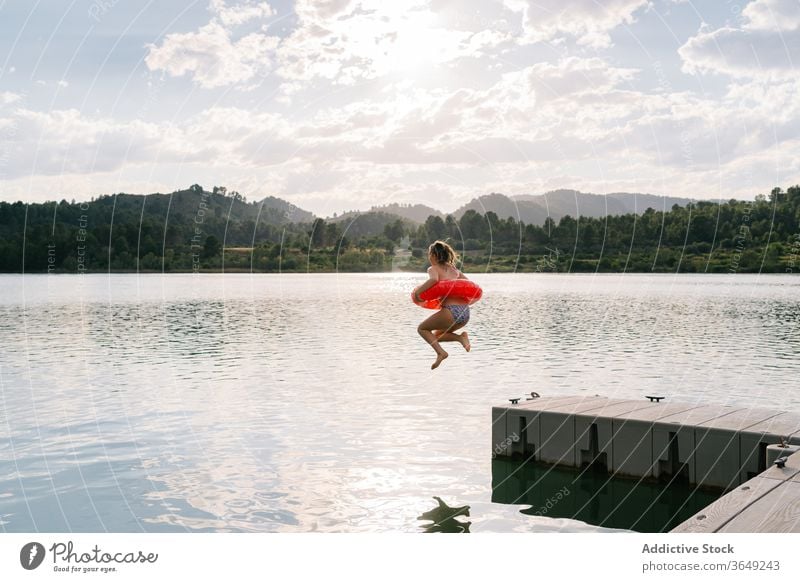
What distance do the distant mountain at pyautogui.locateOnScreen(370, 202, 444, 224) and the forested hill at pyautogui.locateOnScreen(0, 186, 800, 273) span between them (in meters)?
0.24

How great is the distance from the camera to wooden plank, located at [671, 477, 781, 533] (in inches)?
492

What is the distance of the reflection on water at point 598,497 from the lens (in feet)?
65.0

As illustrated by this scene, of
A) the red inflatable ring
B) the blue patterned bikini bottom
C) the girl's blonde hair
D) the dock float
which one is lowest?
the dock float

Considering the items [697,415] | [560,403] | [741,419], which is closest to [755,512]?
[741,419]

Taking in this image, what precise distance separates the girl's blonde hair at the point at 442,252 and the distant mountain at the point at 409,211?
11343 mm

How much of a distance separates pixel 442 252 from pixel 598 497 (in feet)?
32.8

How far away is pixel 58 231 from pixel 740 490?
9702 centimetres

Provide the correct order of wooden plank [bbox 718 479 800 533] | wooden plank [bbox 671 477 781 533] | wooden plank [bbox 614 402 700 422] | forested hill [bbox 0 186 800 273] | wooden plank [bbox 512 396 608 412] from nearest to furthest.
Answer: wooden plank [bbox 718 479 800 533], wooden plank [bbox 671 477 781 533], wooden plank [bbox 614 402 700 422], wooden plank [bbox 512 396 608 412], forested hill [bbox 0 186 800 273]

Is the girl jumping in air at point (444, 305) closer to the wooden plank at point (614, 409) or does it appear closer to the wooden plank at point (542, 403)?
the wooden plank at point (614, 409)

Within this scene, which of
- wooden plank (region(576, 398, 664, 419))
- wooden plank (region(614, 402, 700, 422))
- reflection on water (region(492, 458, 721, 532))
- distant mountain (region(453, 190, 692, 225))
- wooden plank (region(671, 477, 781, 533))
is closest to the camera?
wooden plank (region(671, 477, 781, 533))

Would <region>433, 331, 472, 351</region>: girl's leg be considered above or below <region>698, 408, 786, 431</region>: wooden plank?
above

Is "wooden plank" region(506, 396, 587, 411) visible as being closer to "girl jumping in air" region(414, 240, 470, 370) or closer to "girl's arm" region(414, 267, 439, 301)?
"girl jumping in air" region(414, 240, 470, 370)

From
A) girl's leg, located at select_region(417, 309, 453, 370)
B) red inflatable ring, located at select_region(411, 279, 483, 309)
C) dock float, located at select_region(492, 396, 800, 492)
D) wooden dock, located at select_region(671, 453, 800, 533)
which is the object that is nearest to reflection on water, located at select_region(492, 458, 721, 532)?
dock float, located at select_region(492, 396, 800, 492)
